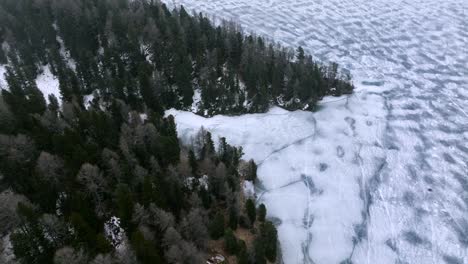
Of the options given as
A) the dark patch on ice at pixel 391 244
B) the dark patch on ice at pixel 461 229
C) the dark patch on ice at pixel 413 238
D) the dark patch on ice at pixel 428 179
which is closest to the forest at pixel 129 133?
the dark patch on ice at pixel 391 244

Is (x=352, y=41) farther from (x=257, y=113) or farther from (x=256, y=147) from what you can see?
(x=256, y=147)

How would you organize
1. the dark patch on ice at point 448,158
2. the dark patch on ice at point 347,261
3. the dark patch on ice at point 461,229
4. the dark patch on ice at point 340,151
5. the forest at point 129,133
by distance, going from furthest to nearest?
the dark patch on ice at point 340,151, the dark patch on ice at point 448,158, the dark patch on ice at point 461,229, the dark patch on ice at point 347,261, the forest at point 129,133

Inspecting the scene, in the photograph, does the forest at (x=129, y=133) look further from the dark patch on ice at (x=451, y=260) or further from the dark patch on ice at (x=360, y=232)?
the dark patch on ice at (x=451, y=260)

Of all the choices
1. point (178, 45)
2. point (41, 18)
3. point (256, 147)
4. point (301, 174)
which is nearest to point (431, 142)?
point (301, 174)

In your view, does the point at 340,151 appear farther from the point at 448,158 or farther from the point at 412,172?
the point at 448,158

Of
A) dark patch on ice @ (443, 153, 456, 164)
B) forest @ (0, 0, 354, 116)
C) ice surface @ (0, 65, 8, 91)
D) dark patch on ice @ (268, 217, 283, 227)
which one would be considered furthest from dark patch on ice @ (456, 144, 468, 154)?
ice surface @ (0, 65, 8, 91)

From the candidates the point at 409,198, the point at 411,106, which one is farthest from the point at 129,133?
the point at 411,106

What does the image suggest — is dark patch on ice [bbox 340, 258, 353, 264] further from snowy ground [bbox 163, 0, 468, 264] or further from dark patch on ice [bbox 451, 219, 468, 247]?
dark patch on ice [bbox 451, 219, 468, 247]

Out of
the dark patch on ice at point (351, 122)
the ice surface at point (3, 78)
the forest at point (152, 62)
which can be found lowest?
the dark patch on ice at point (351, 122)
